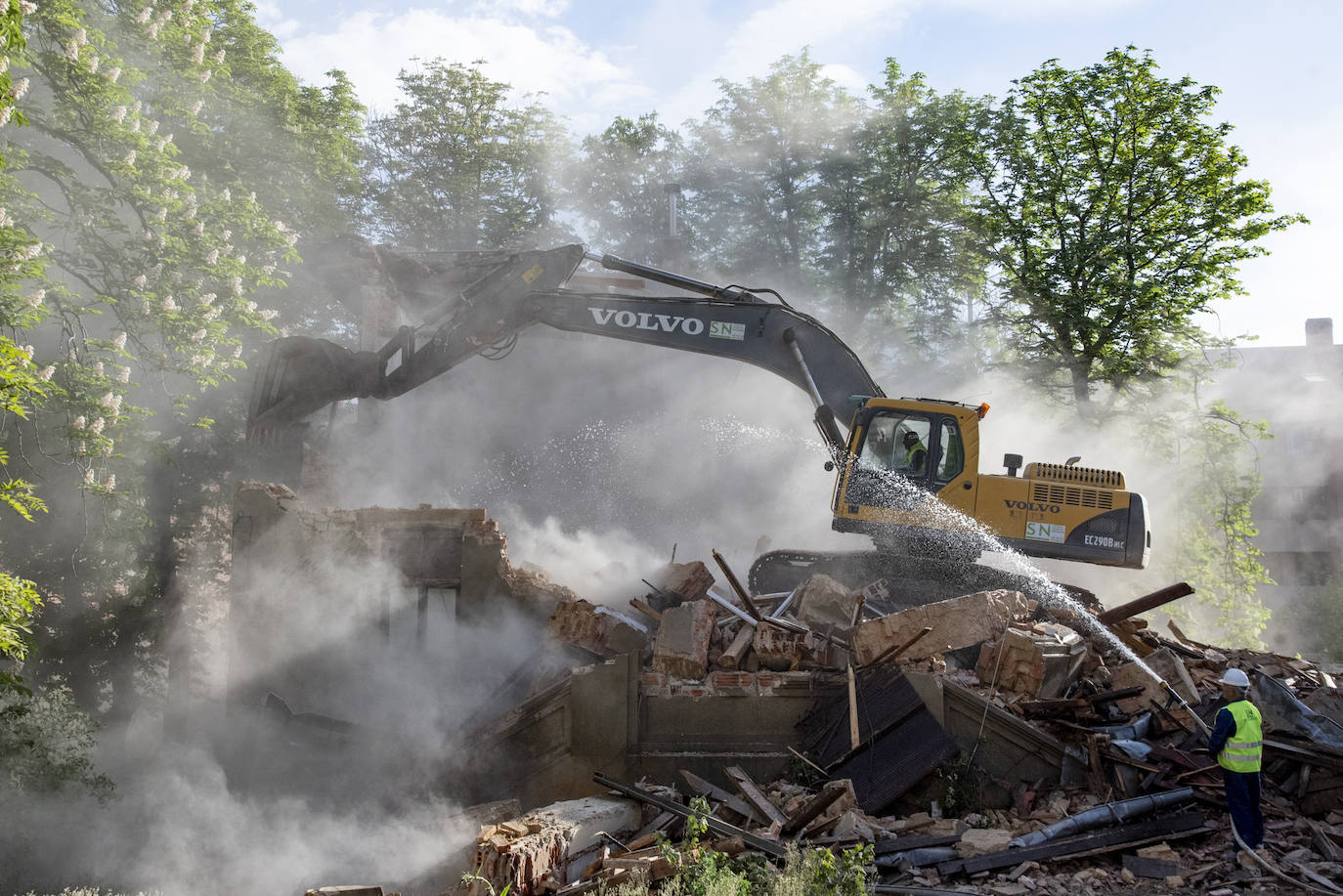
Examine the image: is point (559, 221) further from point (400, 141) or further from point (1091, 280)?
point (1091, 280)

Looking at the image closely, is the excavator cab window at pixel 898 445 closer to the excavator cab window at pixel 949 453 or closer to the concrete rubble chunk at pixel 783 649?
the excavator cab window at pixel 949 453

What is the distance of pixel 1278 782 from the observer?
303 inches

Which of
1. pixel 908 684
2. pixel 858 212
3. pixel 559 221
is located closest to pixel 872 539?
pixel 908 684

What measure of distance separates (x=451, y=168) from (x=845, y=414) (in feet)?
80.9

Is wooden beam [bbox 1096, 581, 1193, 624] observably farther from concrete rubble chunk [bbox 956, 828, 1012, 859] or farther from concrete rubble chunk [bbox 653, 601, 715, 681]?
concrete rubble chunk [bbox 653, 601, 715, 681]

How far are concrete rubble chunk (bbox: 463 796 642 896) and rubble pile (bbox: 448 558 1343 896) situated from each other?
0.02 metres

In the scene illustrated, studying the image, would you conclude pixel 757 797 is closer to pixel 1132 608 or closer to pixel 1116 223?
pixel 1132 608

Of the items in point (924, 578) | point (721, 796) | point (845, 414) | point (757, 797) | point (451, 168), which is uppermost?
point (451, 168)

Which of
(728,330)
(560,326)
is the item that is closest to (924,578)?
(728,330)

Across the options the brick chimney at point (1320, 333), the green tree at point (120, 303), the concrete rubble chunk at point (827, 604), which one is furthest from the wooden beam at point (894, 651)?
the brick chimney at point (1320, 333)

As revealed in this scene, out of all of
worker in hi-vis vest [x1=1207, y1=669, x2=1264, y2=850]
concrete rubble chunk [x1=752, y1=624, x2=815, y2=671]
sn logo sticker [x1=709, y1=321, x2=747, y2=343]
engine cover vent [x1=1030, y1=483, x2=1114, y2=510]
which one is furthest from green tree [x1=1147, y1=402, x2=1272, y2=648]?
worker in hi-vis vest [x1=1207, y1=669, x2=1264, y2=850]

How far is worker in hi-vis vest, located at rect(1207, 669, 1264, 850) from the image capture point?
22.0ft

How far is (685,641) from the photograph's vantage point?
953cm

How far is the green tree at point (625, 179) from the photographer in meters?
34.3
